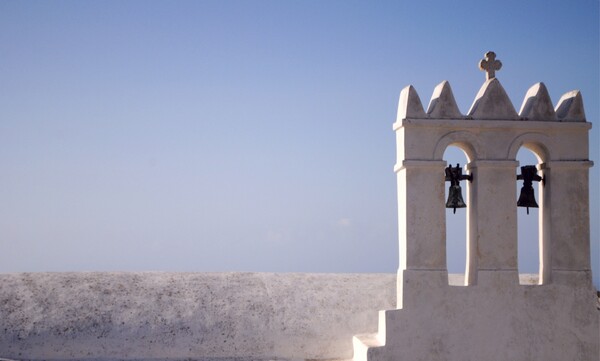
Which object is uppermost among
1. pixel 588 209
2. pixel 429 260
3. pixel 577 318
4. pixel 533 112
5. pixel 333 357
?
pixel 533 112

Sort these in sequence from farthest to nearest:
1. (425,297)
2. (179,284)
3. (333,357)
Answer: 1. (179,284)
2. (333,357)
3. (425,297)

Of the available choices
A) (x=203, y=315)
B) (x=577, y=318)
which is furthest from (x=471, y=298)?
(x=203, y=315)

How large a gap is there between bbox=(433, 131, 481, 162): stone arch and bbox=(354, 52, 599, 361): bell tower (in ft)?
0.04

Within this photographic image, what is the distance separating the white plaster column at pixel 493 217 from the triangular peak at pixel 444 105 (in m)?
0.71

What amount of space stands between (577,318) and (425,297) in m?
2.06

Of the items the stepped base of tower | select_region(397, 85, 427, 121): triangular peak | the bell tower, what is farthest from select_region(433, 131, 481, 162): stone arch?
the stepped base of tower

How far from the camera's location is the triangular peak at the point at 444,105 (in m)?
9.82

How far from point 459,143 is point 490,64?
1.18 m

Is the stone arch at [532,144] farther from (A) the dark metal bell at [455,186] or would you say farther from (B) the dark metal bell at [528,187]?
(A) the dark metal bell at [455,186]

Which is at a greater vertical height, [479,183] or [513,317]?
[479,183]

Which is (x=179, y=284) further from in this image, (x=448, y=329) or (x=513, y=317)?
(x=513, y=317)

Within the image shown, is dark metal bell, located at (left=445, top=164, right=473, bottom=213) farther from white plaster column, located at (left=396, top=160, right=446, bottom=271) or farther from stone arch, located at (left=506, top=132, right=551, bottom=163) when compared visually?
stone arch, located at (left=506, top=132, right=551, bottom=163)

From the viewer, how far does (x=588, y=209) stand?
1005 cm

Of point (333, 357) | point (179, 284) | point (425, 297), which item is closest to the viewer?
point (425, 297)
